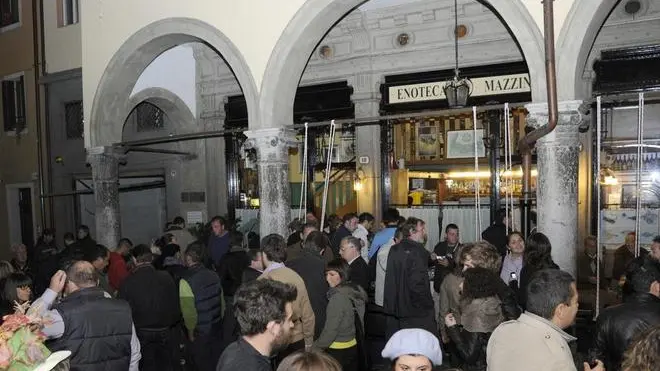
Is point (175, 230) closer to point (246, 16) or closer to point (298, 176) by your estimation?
point (298, 176)

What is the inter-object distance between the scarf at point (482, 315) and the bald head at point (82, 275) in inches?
106

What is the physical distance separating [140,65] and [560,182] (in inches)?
303

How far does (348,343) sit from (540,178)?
339 cm

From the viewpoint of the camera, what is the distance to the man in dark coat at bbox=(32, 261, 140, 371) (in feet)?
13.3

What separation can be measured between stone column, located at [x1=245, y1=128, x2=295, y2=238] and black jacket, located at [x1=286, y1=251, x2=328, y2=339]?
3203mm

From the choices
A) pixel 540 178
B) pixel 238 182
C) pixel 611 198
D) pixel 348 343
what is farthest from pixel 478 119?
pixel 348 343

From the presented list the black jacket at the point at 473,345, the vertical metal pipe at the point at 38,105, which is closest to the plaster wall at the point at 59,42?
the vertical metal pipe at the point at 38,105

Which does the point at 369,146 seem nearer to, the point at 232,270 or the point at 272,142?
the point at 272,142

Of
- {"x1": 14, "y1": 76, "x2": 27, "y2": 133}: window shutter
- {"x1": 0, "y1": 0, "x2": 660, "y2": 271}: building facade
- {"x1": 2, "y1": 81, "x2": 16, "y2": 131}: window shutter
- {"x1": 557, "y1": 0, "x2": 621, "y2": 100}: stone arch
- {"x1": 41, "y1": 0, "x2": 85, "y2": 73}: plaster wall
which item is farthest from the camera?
{"x1": 2, "y1": 81, "x2": 16, "y2": 131}: window shutter

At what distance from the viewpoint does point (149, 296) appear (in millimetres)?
5727

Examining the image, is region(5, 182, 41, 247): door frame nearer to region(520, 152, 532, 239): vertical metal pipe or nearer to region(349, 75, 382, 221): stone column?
region(349, 75, 382, 221): stone column

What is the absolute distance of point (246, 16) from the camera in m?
8.99

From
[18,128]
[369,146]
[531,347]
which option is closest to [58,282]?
[531,347]

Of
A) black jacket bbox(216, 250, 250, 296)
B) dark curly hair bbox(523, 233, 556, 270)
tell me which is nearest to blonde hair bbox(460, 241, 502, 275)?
dark curly hair bbox(523, 233, 556, 270)
